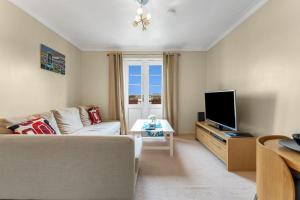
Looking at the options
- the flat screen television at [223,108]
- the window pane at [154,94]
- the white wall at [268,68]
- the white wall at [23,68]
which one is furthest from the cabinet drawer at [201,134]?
the white wall at [23,68]

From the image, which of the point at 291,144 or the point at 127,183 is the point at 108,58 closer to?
the point at 127,183

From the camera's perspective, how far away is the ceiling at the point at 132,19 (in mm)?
2697

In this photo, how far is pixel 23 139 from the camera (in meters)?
1.71

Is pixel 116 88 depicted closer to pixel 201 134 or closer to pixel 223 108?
pixel 201 134

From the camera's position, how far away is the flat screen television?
2959 millimetres

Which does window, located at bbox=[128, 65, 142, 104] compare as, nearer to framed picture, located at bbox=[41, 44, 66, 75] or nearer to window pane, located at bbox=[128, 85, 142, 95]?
window pane, located at bbox=[128, 85, 142, 95]

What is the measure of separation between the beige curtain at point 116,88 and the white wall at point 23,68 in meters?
1.45

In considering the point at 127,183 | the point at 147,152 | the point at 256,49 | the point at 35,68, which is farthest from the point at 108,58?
the point at 127,183

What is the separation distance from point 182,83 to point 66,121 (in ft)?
10.5

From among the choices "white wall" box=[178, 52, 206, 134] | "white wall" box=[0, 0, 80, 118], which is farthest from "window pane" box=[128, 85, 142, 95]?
"white wall" box=[0, 0, 80, 118]

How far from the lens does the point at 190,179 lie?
244cm

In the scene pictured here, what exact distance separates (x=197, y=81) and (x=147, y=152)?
8.76 ft

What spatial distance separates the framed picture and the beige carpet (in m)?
2.41

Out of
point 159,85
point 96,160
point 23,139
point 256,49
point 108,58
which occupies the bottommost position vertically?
point 96,160
